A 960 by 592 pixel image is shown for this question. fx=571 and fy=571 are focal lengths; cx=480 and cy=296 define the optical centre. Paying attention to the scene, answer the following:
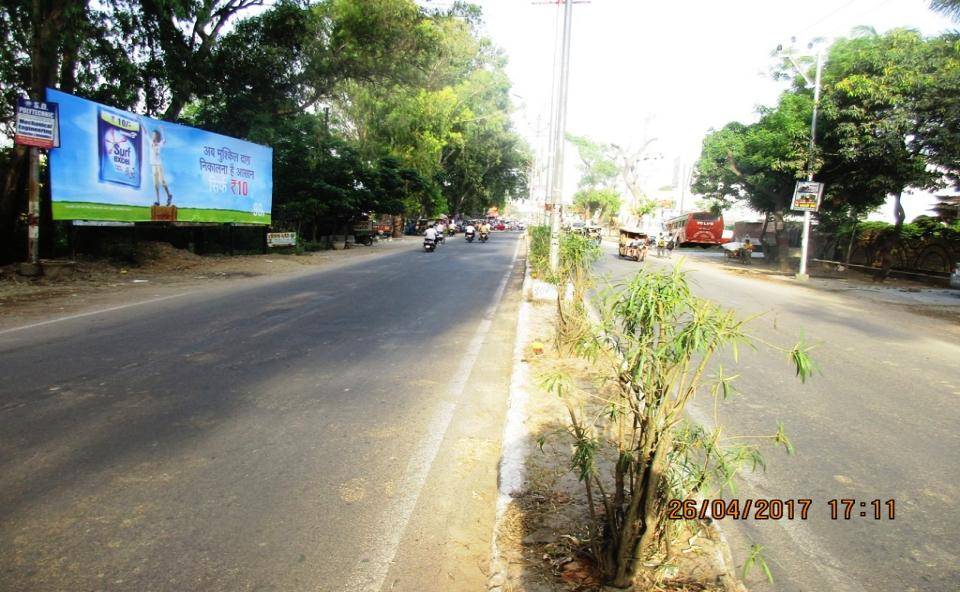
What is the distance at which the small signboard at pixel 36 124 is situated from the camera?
1178 cm

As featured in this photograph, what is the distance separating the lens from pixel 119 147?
14.7 meters

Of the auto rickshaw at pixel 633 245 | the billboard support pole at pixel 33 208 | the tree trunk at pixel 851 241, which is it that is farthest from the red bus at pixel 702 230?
the billboard support pole at pixel 33 208

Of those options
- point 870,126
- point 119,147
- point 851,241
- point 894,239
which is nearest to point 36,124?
point 119,147

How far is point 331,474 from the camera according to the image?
3.64 metres

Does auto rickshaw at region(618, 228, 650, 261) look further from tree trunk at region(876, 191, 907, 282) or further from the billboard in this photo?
the billboard

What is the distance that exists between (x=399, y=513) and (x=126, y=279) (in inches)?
526

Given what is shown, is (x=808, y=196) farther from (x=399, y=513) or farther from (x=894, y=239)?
(x=399, y=513)

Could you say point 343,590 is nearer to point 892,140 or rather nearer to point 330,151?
point 892,140

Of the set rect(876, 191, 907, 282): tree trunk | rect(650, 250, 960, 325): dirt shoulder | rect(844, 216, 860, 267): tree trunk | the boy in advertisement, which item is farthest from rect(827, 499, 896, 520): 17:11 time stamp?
rect(844, 216, 860, 267): tree trunk

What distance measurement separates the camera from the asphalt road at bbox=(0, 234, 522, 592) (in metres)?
2.72

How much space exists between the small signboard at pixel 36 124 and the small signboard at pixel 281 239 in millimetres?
10171

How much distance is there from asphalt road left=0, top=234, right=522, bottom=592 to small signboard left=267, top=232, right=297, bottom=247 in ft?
49.8

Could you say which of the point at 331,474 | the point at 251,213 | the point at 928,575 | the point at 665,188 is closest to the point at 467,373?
the point at 331,474

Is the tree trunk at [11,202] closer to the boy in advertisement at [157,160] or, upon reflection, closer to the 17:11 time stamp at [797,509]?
the boy in advertisement at [157,160]
